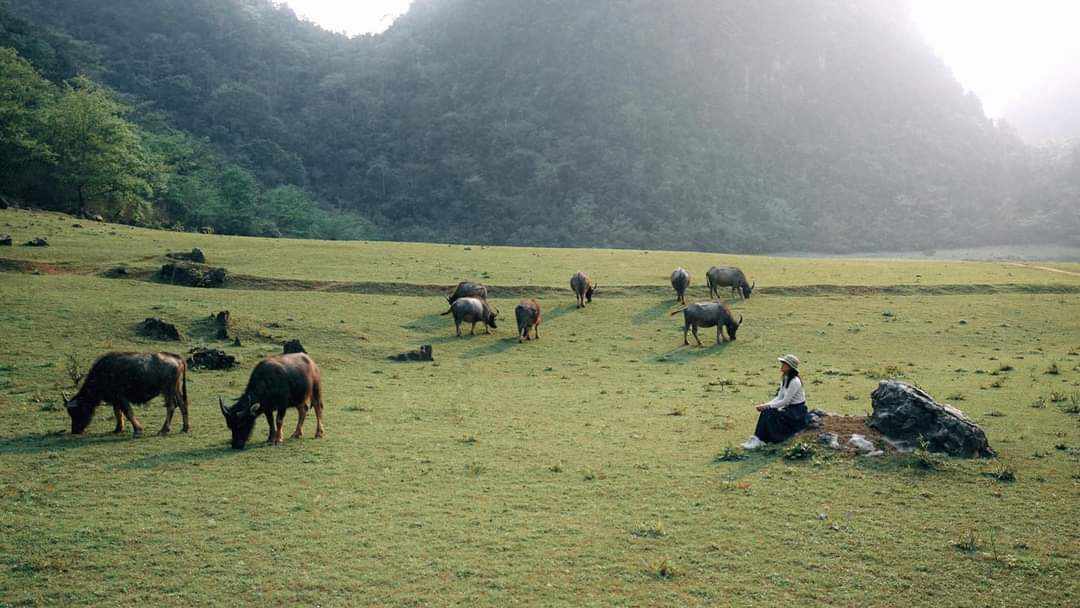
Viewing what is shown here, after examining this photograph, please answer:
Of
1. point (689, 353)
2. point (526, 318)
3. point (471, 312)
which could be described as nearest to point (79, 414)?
point (471, 312)

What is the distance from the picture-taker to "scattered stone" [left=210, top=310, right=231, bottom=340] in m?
26.2

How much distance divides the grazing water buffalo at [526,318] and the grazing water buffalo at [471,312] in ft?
4.74

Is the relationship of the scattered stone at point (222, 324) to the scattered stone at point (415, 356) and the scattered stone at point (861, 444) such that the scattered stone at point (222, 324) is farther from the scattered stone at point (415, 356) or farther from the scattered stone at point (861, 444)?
the scattered stone at point (861, 444)

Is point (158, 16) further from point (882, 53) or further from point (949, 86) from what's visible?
point (949, 86)

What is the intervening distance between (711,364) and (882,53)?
144595 mm

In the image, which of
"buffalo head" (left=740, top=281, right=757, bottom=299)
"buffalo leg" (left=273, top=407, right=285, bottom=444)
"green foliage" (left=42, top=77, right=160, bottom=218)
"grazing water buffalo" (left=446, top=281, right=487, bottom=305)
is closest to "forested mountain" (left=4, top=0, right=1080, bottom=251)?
"green foliage" (left=42, top=77, right=160, bottom=218)

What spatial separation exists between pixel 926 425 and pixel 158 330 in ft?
78.2

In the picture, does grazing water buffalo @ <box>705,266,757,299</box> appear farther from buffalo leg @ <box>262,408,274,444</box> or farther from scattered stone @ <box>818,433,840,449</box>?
buffalo leg @ <box>262,408,274,444</box>

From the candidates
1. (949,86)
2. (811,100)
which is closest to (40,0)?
(811,100)

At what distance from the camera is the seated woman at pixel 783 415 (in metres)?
15.2

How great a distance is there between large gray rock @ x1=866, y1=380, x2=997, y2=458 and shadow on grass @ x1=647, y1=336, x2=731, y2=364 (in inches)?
506

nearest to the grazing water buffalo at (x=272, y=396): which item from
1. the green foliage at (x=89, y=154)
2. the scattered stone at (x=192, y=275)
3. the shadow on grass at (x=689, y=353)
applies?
the shadow on grass at (x=689, y=353)

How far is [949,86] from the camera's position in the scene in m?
144

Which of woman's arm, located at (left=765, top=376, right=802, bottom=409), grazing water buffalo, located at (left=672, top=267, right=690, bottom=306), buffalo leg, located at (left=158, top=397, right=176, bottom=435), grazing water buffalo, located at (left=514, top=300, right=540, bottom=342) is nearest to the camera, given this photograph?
woman's arm, located at (left=765, top=376, right=802, bottom=409)
